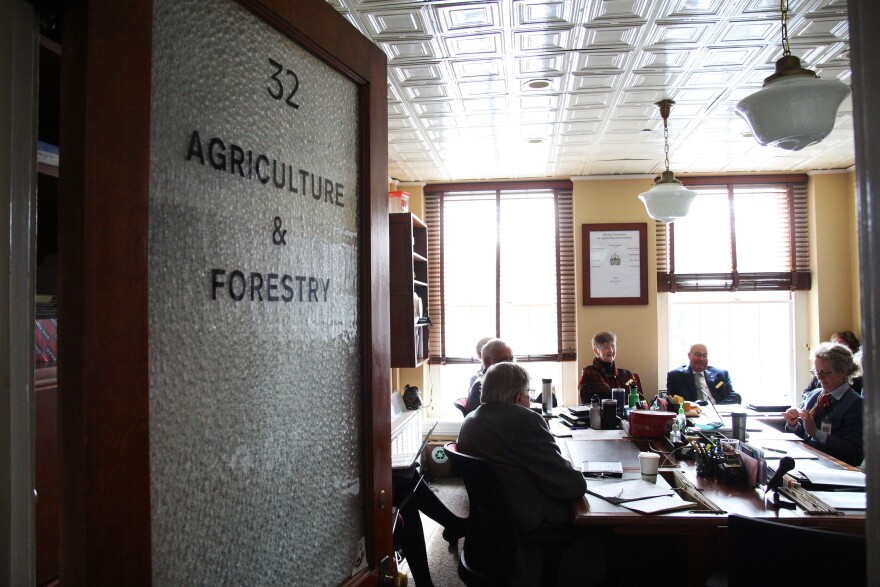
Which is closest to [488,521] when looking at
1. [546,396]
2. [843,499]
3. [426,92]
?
[843,499]

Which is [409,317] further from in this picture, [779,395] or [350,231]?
[779,395]

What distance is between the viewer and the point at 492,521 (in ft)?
7.98

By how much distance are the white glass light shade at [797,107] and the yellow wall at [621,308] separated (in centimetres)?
379

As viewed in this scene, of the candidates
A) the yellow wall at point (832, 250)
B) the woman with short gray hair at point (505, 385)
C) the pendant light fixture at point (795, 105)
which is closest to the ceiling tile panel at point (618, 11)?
the pendant light fixture at point (795, 105)

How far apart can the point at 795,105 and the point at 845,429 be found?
2.10 meters

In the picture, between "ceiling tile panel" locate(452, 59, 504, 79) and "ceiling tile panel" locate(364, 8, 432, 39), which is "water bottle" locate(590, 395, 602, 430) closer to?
"ceiling tile panel" locate(452, 59, 504, 79)

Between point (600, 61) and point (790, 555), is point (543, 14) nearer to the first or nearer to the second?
point (600, 61)

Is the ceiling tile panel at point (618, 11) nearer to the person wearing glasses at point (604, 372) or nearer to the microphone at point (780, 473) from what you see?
Result: the microphone at point (780, 473)

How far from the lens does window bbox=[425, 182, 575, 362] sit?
6023 millimetres

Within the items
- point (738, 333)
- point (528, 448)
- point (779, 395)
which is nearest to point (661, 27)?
point (528, 448)

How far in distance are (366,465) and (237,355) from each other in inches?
19.3

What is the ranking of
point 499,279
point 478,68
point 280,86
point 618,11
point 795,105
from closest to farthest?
point 280,86 → point 795,105 → point 618,11 → point 478,68 → point 499,279

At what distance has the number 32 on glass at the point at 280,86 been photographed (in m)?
1.12

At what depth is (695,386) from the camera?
16.6 feet
